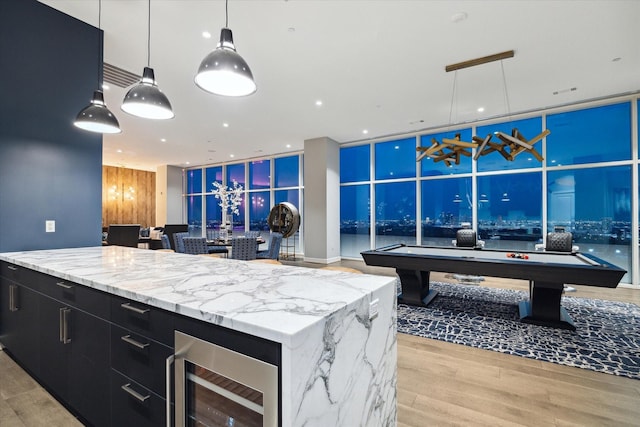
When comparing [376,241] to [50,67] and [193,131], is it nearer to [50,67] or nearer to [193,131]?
[193,131]

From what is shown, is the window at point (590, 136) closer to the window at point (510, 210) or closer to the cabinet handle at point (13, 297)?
the window at point (510, 210)

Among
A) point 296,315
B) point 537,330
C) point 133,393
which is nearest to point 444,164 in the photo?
point 537,330

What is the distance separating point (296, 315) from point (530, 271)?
3.25m

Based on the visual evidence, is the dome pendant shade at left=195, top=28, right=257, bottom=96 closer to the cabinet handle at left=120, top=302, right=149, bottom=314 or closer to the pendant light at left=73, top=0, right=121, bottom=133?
the pendant light at left=73, top=0, right=121, bottom=133

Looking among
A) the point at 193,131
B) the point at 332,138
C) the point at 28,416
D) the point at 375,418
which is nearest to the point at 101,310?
the point at 28,416

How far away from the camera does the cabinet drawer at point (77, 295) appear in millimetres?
1593

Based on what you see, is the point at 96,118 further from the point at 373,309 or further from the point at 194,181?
the point at 194,181

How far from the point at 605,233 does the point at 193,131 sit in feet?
30.7

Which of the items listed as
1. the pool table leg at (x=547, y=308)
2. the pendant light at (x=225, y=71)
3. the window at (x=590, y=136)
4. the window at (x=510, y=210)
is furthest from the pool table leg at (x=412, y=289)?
the window at (x=590, y=136)

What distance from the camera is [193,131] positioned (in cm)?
742

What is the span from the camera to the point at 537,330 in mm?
3385

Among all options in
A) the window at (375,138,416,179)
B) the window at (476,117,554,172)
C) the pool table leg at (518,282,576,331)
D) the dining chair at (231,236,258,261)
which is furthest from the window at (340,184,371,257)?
the pool table leg at (518,282,576,331)

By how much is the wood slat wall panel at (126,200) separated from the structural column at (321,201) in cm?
817

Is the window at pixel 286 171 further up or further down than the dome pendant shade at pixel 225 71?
further up
